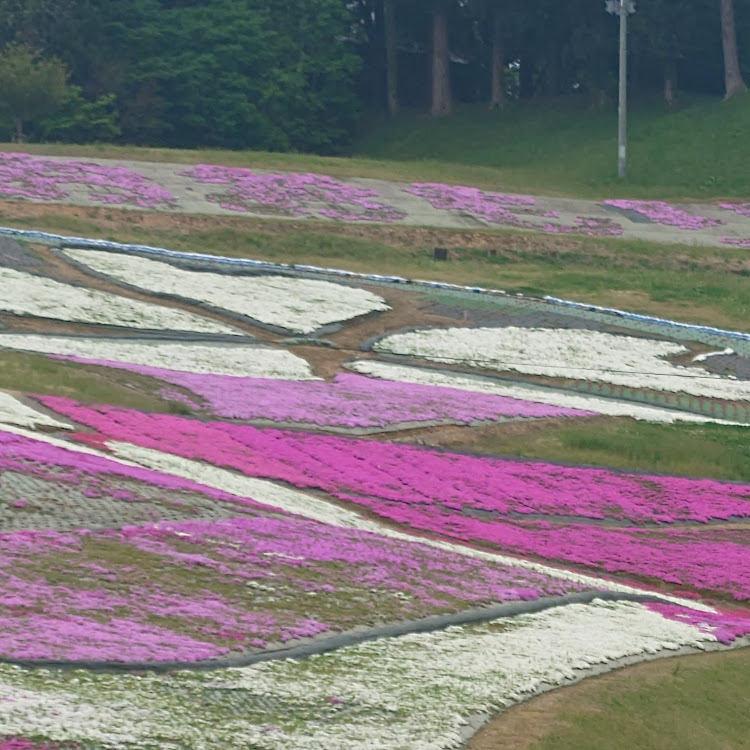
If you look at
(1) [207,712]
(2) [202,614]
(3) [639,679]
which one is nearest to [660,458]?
Answer: (3) [639,679]

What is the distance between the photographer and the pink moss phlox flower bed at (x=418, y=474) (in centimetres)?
3119

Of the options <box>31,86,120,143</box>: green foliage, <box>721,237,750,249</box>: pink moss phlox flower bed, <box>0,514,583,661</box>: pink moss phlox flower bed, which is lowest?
<box>0,514,583,661</box>: pink moss phlox flower bed

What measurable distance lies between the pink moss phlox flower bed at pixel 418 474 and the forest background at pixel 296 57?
57084mm

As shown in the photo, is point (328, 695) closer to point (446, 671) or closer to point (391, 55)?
point (446, 671)

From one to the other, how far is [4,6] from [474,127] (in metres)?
30.9

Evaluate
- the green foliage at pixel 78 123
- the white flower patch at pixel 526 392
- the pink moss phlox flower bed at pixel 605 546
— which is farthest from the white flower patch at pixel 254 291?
the green foliage at pixel 78 123

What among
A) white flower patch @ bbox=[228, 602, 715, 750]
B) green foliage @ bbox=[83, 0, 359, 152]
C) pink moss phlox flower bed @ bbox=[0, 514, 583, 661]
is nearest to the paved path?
green foliage @ bbox=[83, 0, 359, 152]

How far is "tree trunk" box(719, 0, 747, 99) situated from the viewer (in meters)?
90.6

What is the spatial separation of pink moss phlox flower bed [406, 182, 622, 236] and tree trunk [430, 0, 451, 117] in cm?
2742

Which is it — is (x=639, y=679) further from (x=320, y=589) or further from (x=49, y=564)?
(x=49, y=564)

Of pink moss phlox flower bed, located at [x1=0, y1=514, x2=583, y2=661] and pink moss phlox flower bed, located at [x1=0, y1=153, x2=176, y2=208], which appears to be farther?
pink moss phlox flower bed, located at [x1=0, y1=153, x2=176, y2=208]

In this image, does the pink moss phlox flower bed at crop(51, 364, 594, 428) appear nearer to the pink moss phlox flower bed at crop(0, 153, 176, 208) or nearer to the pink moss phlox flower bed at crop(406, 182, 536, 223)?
the pink moss phlox flower bed at crop(0, 153, 176, 208)

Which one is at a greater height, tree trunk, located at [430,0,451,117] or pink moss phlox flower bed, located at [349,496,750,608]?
tree trunk, located at [430,0,451,117]

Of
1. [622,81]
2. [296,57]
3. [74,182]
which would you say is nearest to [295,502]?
[74,182]
